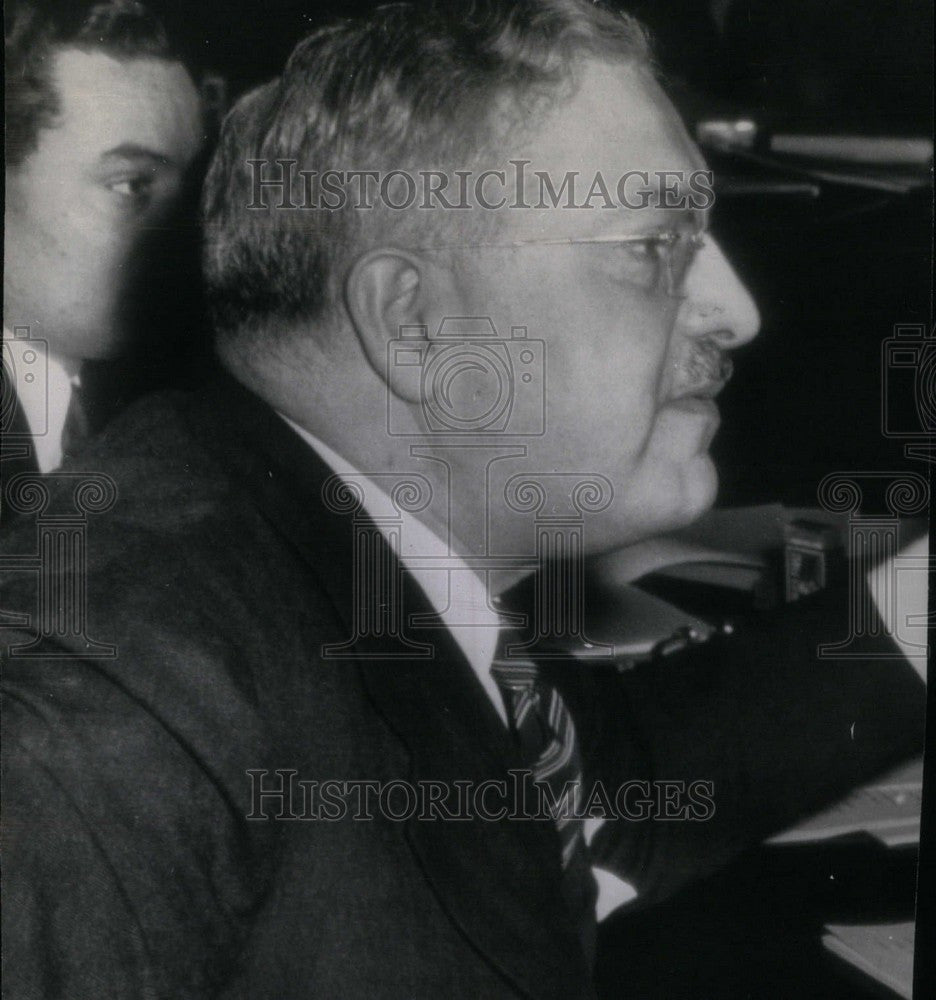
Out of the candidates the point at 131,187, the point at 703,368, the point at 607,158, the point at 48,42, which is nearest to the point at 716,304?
the point at 703,368

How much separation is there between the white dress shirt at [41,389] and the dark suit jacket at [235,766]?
0.06m

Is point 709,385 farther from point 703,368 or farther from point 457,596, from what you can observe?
point 457,596

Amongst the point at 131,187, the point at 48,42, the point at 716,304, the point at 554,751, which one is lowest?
the point at 554,751

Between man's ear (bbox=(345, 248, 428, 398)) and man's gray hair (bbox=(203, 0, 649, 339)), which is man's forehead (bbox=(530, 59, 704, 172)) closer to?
man's gray hair (bbox=(203, 0, 649, 339))

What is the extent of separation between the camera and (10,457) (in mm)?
1188

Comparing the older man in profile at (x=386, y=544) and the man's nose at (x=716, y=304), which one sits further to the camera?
the man's nose at (x=716, y=304)

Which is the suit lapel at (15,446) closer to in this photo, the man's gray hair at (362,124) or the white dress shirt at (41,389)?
the white dress shirt at (41,389)

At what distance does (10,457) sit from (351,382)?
1.22 feet

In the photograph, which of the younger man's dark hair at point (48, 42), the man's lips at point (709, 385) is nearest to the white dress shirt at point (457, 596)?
the man's lips at point (709, 385)

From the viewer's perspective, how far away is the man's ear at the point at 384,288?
1142 millimetres

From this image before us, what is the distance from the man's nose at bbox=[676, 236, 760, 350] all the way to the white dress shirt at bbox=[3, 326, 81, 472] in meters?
0.65

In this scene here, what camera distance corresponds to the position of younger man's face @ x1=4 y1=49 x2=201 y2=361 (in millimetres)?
1146

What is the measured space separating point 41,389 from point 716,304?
72 cm

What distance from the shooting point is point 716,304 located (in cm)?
121
